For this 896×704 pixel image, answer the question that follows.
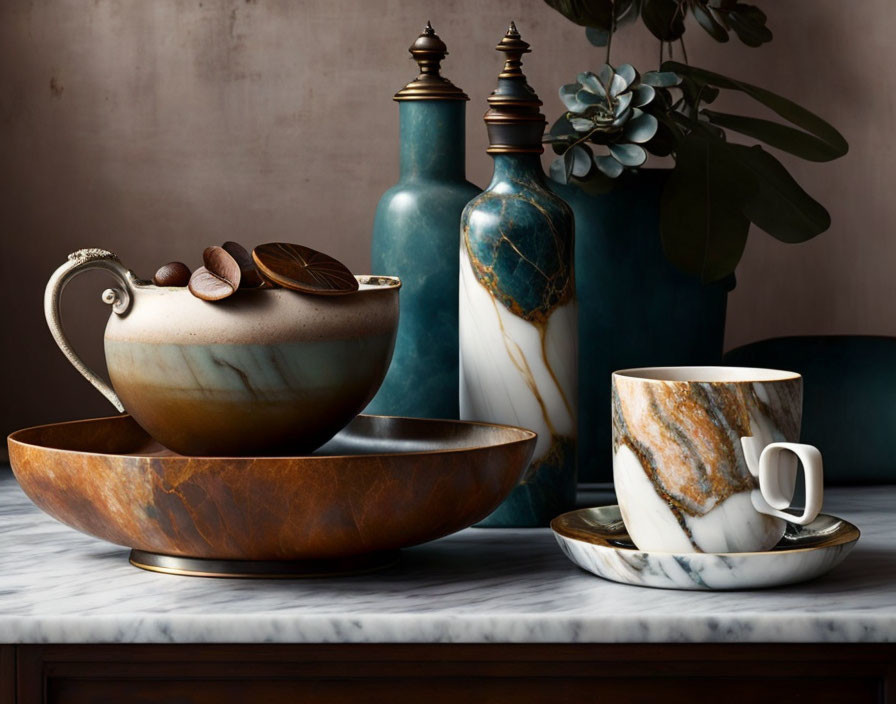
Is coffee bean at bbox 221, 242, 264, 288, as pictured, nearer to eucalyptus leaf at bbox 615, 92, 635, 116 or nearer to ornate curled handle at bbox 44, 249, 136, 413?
ornate curled handle at bbox 44, 249, 136, 413

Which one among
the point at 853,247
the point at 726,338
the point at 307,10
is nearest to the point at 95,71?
the point at 307,10

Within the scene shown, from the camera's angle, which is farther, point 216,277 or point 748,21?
A: point 748,21

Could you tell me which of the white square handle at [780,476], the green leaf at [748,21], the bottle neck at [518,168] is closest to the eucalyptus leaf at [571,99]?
the bottle neck at [518,168]

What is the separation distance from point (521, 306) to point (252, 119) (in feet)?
1.77

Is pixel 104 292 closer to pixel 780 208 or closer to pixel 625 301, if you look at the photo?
pixel 625 301

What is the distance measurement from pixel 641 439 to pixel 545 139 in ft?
1.25

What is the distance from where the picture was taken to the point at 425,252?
0.95m

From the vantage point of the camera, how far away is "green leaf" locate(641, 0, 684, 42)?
3.61ft

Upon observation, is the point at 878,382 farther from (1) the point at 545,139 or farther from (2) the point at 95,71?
(2) the point at 95,71

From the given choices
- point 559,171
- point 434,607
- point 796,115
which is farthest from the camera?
point 796,115

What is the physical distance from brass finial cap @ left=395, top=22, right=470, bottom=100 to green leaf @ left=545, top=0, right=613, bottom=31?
0.17 meters

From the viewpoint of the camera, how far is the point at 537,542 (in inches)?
32.2

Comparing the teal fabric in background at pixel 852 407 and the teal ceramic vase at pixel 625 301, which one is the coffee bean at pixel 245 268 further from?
the teal fabric in background at pixel 852 407

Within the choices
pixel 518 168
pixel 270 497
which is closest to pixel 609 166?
pixel 518 168
